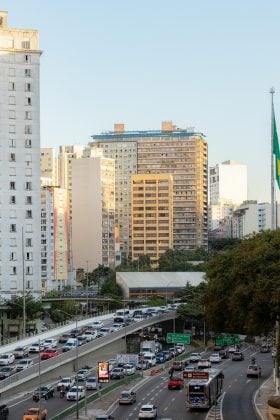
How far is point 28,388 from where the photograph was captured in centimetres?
9838

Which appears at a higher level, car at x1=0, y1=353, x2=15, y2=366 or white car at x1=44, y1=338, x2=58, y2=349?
white car at x1=44, y1=338, x2=58, y2=349

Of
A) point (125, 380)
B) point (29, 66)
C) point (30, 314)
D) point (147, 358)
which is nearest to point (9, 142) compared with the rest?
point (29, 66)

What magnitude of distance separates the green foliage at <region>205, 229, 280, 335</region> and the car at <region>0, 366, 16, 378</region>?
23.5m

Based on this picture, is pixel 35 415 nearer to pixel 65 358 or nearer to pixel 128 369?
pixel 65 358

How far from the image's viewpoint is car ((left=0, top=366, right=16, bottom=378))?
96438 millimetres

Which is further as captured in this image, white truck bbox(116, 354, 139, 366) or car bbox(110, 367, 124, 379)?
white truck bbox(116, 354, 139, 366)

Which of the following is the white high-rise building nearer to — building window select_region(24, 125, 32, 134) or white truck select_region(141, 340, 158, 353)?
building window select_region(24, 125, 32, 134)

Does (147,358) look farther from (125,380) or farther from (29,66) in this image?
(29,66)

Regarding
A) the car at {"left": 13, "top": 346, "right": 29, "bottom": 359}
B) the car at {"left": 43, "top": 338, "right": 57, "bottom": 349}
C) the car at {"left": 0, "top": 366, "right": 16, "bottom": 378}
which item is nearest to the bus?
the car at {"left": 0, "top": 366, "right": 16, "bottom": 378}

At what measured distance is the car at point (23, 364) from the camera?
99.4 metres

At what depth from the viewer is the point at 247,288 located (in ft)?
247

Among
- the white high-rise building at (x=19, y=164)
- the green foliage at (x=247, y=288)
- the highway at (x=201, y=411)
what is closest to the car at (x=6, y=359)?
the highway at (x=201, y=411)

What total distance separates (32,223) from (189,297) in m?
42.2

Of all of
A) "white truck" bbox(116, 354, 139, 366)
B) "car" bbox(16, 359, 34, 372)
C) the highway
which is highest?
"car" bbox(16, 359, 34, 372)
